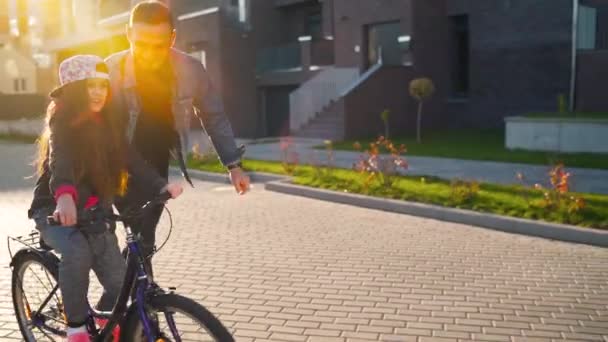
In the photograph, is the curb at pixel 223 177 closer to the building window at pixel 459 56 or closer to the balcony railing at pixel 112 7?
the building window at pixel 459 56

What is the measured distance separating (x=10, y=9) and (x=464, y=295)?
58.7 metres

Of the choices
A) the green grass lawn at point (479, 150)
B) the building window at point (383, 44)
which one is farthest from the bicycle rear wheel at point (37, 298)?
the building window at point (383, 44)

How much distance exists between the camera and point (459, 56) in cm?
2323

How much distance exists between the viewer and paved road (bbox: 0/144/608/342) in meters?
4.89

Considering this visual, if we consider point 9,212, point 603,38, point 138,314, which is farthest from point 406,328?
point 603,38

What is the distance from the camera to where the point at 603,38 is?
62.3ft

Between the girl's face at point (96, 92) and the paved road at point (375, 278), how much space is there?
209 centimetres

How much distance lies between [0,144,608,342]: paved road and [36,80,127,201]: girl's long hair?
171cm

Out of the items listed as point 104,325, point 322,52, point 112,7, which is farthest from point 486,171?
point 112,7

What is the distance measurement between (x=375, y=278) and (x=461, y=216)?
10.0 ft

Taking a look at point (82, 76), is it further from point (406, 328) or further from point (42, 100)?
point (42, 100)

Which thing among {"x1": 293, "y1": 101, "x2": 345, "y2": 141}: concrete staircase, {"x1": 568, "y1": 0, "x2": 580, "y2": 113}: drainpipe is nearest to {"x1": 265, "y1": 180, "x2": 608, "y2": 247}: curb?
{"x1": 293, "y1": 101, "x2": 345, "y2": 141}: concrete staircase

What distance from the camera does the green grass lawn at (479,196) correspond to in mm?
8328

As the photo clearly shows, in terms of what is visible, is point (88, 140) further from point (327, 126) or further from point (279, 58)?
point (279, 58)
